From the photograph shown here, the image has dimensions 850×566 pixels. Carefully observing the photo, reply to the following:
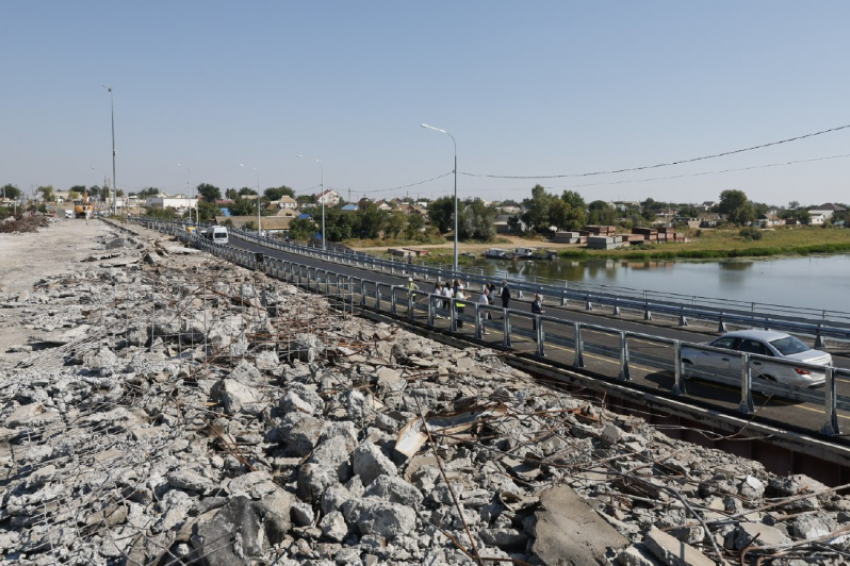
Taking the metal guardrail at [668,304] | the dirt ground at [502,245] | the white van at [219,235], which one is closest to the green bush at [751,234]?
the dirt ground at [502,245]

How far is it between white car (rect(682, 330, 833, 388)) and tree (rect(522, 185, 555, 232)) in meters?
122

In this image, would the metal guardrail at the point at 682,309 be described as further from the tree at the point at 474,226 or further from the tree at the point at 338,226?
the tree at the point at 474,226

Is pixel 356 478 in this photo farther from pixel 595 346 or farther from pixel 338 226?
pixel 338 226

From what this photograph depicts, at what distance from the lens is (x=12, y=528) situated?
6316 mm

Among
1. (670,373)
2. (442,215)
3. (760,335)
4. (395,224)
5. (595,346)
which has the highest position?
(442,215)

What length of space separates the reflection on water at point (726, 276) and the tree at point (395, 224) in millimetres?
24649

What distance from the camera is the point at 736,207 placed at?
167 m

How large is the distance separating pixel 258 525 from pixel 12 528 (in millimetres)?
2524

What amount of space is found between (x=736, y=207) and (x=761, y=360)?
173678mm

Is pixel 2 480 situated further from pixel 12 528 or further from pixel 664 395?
pixel 664 395

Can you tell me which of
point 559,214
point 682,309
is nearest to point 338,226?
point 559,214

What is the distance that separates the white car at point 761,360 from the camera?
10.6 m

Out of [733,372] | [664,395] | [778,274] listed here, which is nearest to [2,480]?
[664,395]

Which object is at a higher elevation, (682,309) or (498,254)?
(498,254)
